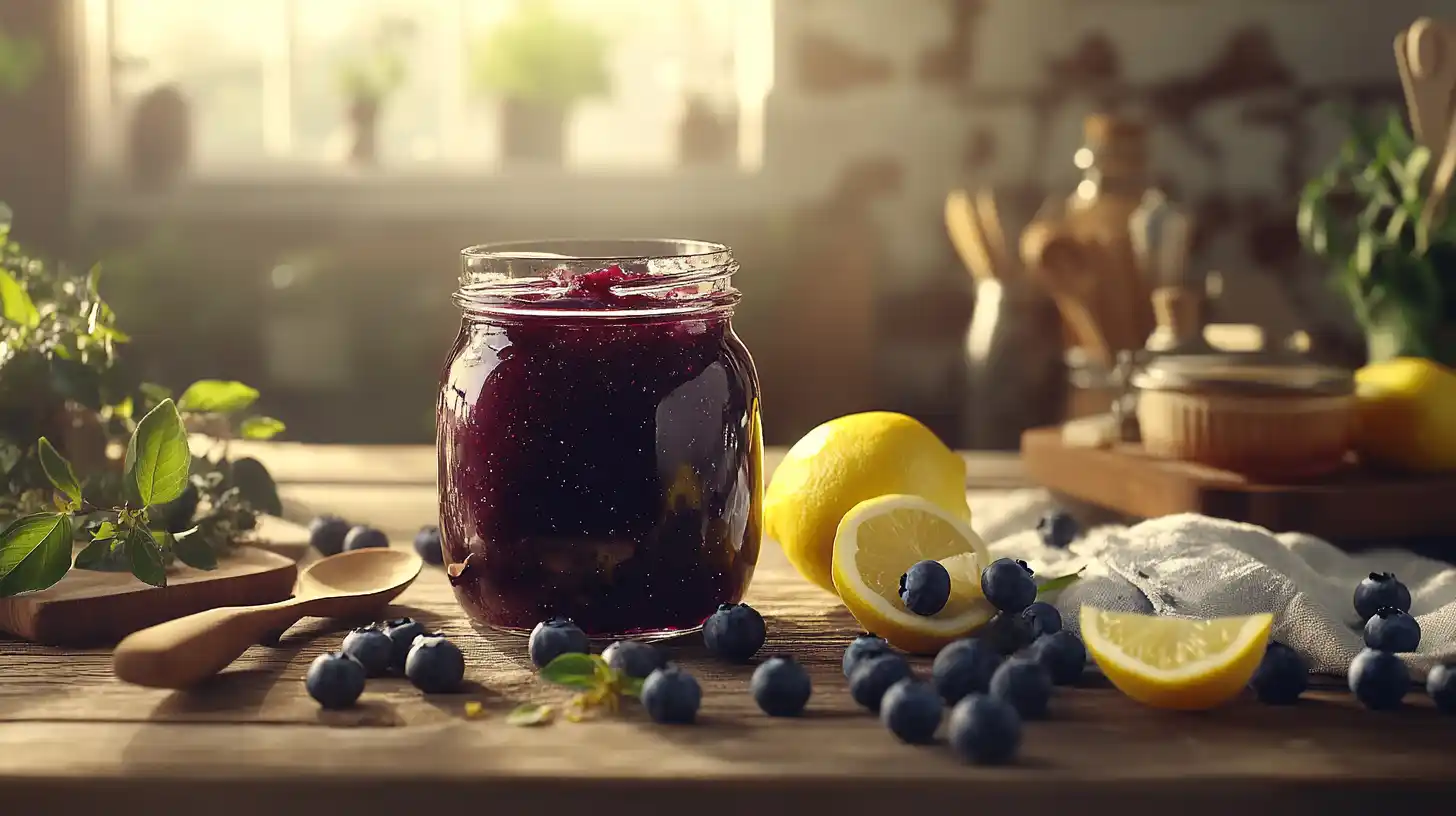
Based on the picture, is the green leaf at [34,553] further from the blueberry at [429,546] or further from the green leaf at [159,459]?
the blueberry at [429,546]

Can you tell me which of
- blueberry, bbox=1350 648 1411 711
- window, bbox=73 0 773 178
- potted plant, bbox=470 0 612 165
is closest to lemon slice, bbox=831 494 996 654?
blueberry, bbox=1350 648 1411 711

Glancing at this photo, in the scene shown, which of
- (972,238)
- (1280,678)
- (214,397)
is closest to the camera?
(1280,678)

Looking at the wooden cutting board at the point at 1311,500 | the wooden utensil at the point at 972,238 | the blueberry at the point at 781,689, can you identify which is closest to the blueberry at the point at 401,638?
the blueberry at the point at 781,689

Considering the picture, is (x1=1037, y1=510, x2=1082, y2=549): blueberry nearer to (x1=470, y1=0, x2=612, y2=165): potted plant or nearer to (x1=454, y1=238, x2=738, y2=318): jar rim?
(x1=454, y1=238, x2=738, y2=318): jar rim

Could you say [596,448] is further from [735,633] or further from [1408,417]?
[1408,417]

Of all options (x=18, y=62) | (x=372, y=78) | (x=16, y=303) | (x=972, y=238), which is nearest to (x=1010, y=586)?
(x=16, y=303)

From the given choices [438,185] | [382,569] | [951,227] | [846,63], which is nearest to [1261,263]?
→ [951,227]
